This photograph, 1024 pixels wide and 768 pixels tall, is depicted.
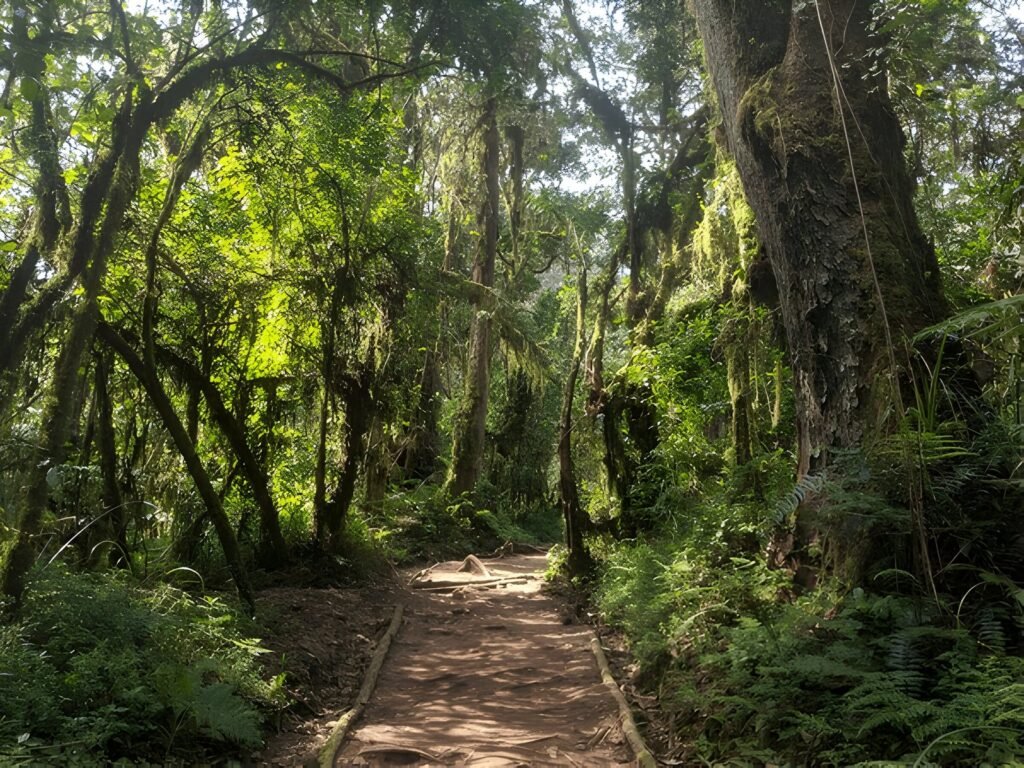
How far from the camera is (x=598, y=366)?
12016mm

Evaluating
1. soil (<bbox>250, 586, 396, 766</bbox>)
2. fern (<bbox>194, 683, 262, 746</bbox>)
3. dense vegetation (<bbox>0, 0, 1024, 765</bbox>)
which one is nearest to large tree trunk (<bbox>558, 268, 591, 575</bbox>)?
dense vegetation (<bbox>0, 0, 1024, 765</bbox>)

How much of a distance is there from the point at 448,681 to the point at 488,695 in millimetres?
587

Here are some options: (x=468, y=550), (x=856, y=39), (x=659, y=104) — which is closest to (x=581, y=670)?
(x=856, y=39)

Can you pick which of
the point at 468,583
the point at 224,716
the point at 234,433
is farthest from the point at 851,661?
the point at 468,583

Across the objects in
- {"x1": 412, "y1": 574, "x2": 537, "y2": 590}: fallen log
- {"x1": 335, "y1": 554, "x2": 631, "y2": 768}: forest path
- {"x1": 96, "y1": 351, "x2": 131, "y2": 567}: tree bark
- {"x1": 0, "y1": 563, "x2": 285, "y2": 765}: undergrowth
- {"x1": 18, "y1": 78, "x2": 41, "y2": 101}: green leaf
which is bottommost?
{"x1": 335, "y1": 554, "x2": 631, "y2": 768}: forest path

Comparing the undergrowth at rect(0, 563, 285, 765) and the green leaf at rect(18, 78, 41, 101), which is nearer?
the undergrowth at rect(0, 563, 285, 765)

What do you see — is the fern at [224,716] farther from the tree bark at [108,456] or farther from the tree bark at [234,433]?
the tree bark at [234,433]

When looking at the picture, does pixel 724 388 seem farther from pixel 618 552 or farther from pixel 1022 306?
pixel 1022 306

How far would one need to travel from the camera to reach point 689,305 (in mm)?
11359

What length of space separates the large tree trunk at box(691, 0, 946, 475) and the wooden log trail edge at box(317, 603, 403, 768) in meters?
3.89

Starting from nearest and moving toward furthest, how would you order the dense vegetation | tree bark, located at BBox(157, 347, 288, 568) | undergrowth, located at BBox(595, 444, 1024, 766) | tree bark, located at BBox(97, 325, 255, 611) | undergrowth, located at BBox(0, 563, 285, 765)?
1. undergrowth, located at BBox(595, 444, 1024, 766)
2. undergrowth, located at BBox(0, 563, 285, 765)
3. the dense vegetation
4. tree bark, located at BBox(97, 325, 255, 611)
5. tree bark, located at BBox(157, 347, 288, 568)

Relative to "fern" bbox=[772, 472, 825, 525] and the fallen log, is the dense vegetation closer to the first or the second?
"fern" bbox=[772, 472, 825, 525]

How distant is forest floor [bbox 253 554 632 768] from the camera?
537cm

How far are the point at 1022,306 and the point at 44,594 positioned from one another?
22.3ft
